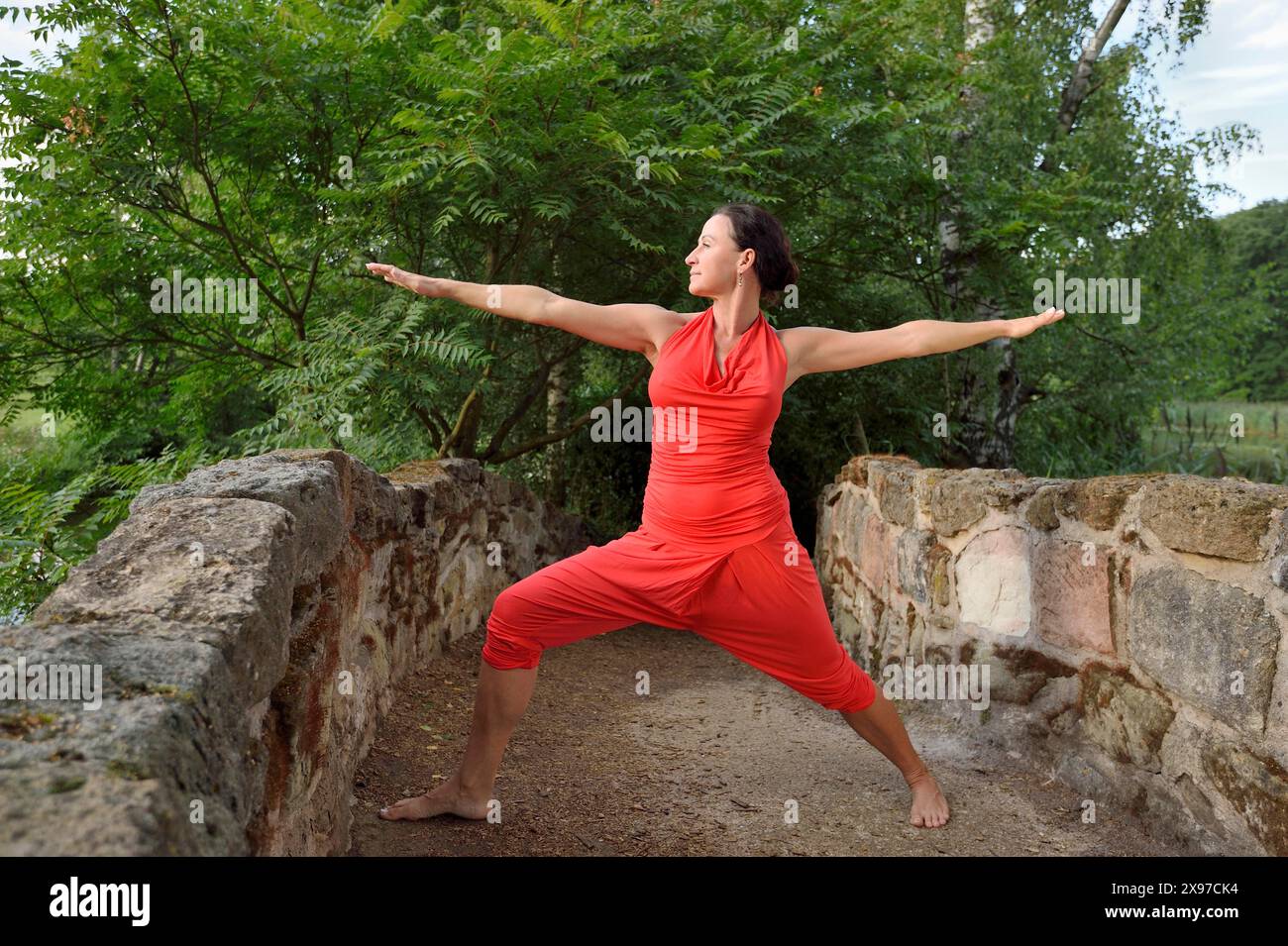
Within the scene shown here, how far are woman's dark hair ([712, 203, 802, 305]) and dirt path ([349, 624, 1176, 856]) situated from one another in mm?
1837

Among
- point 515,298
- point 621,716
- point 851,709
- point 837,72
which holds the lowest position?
point 621,716

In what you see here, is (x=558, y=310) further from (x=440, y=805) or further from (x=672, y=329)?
(x=440, y=805)

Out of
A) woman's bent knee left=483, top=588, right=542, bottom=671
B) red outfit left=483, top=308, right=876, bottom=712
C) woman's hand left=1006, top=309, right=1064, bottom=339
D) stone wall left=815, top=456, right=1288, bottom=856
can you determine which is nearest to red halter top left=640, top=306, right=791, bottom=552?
red outfit left=483, top=308, right=876, bottom=712

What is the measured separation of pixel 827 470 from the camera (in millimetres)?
9906

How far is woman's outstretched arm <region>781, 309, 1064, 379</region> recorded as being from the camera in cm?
321

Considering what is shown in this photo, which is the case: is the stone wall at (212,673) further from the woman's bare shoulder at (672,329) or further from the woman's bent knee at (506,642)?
the woman's bare shoulder at (672,329)

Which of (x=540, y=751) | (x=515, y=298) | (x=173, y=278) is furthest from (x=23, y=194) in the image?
(x=540, y=751)

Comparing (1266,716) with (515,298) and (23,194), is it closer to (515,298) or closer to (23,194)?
(515,298)

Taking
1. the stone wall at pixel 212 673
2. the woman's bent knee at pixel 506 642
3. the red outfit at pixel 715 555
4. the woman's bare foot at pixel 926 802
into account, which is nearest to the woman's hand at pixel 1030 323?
the red outfit at pixel 715 555

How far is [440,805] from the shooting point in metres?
3.07

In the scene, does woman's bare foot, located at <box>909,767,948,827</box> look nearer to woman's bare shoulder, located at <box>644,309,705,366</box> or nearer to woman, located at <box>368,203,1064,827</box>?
woman, located at <box>368,203,1064,827</box>
